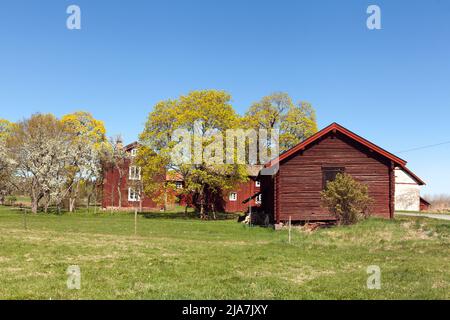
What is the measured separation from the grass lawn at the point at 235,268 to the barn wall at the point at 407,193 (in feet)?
118

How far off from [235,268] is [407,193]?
48339 millimetres

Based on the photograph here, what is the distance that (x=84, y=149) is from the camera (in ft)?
167

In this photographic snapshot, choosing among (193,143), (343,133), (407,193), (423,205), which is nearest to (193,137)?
(193,143)

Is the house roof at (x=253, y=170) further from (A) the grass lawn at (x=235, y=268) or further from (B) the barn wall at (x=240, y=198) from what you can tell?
(A) the grass lawn at (x=235, y=268)

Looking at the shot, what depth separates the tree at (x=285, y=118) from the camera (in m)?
60.3

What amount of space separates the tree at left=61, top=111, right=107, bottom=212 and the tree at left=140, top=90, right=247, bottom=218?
1224 cm

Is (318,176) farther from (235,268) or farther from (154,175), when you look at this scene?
(154,175)

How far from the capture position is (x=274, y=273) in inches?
459

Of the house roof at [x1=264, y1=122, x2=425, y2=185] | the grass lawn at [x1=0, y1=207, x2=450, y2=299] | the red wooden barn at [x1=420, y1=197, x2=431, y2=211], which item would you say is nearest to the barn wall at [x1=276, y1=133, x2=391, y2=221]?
the house roof at [x1=264, y1=122, x2=425, y2=185]

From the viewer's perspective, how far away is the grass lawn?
9048 mm

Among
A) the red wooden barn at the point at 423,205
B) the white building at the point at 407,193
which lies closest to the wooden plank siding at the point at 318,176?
the white building at the point at 407,193
